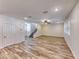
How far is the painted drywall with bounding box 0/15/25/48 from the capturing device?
601 cm

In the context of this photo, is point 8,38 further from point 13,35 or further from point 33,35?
point 33,35

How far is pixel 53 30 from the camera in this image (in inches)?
588

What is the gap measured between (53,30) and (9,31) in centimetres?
927

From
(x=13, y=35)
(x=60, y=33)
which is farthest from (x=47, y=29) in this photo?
(x=13, y=35)

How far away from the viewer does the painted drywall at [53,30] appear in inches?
563

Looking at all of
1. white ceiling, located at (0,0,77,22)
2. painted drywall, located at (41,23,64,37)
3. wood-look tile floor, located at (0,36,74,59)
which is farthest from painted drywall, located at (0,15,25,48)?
painted drywall, located at (41,23,64,37)

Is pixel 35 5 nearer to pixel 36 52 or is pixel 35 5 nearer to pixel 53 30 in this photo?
pixel 36 52

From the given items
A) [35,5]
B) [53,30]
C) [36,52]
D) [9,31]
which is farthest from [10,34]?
[53,30]

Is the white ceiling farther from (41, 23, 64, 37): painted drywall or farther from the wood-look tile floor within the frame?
(41, 23, 64, 37): painted drywall

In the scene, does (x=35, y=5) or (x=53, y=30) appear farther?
(x=53, y=30)

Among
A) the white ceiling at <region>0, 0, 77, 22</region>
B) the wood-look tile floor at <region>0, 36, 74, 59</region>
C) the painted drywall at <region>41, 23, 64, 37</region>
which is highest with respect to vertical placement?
the white ceiling at <region>0, 0, 77, 22</region>

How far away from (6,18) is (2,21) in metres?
0.48

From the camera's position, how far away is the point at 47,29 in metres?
15.5

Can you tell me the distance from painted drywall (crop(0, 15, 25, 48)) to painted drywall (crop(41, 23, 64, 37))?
7.73 m
